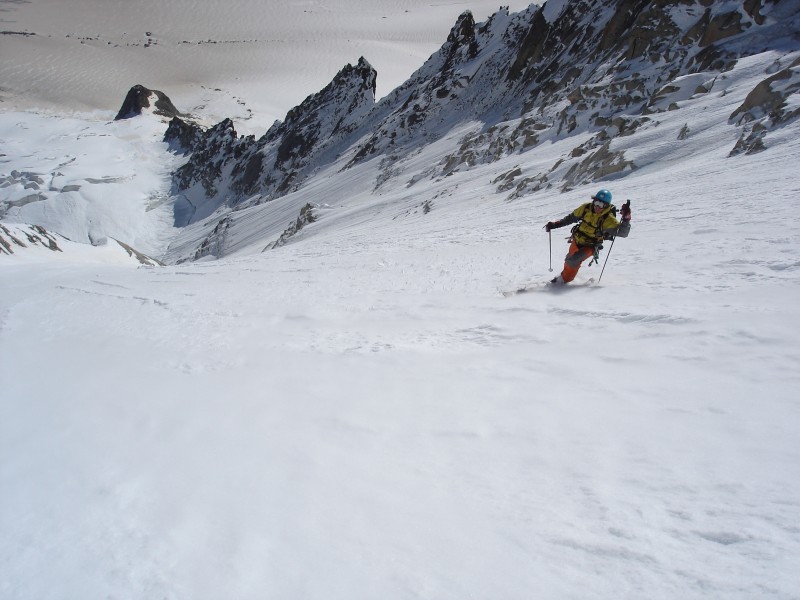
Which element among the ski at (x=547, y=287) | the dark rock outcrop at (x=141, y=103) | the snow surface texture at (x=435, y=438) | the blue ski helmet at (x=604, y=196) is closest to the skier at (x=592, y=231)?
the blue ski helmet at (x=604, y=196)

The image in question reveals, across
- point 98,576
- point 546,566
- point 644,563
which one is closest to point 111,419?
point 98,576

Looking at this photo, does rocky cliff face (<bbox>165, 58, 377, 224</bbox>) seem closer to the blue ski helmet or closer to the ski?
the ski

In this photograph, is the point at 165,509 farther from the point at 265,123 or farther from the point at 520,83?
the point at 265,123

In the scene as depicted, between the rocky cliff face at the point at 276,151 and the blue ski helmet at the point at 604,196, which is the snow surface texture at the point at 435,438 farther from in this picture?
the rocky cliff face at the point at 276,151

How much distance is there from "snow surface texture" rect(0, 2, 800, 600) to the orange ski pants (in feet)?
1.73

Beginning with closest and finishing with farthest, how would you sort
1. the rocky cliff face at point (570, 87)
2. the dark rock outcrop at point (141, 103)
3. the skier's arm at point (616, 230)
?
1. the skier's arm at point (616, 230)
2. the rocky cliff face at point (570, 87)
3. the dark rock outcrop at point (141, 103)

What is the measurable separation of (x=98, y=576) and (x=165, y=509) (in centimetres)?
49

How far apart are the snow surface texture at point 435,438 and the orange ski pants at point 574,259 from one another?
527 millimetres

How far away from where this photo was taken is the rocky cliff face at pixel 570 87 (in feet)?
77.5

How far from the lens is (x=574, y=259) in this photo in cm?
773

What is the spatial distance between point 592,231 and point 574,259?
584 mm

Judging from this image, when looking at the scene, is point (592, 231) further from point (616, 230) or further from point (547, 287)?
point (547, 287)

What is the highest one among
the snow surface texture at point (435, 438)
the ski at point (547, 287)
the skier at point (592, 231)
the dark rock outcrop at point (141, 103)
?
the dark rock outcrop at point (141, 103)

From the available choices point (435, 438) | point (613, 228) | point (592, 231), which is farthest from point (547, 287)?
point (435, 438)
